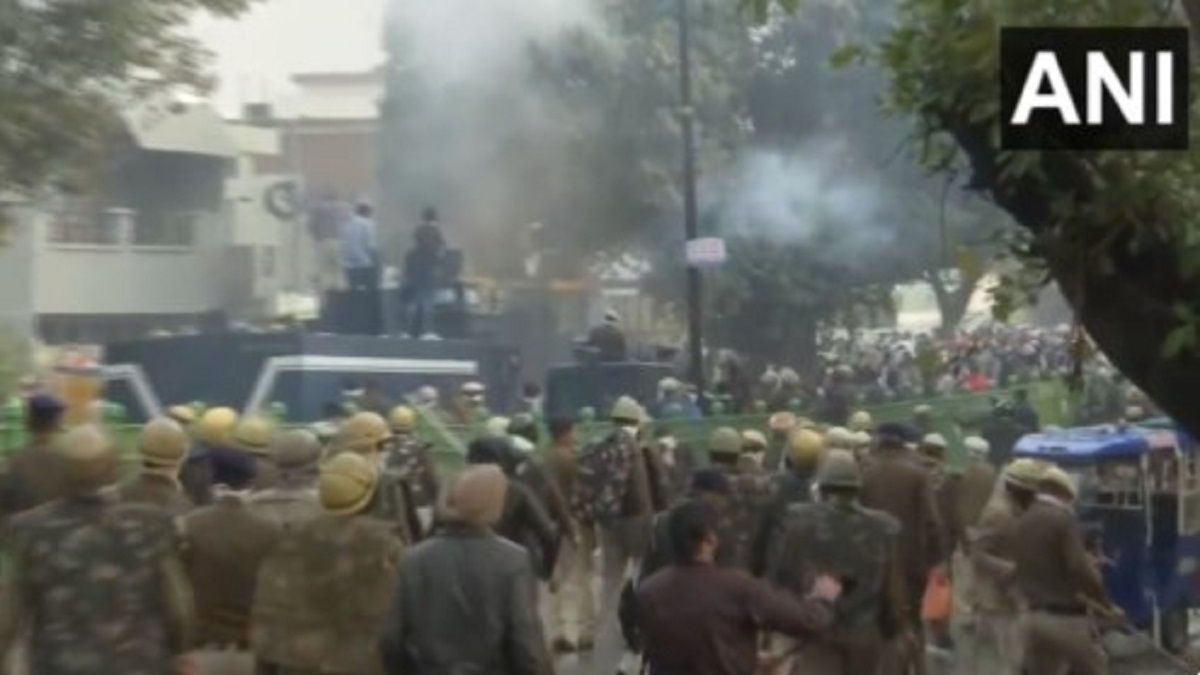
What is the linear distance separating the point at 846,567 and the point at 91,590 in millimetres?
3542

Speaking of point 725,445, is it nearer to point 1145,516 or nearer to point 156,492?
point 156,492

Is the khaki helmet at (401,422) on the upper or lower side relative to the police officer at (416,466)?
upper

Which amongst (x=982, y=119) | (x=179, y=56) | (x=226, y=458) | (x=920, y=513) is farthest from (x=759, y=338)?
(x=982, y=119)

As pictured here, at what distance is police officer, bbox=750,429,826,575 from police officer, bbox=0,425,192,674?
3906 millimetres

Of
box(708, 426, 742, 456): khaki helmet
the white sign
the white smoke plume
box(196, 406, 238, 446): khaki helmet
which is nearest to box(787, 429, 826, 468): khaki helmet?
box(708, 426, 742, 456): khaki helmet

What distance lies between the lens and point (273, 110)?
49.7 m

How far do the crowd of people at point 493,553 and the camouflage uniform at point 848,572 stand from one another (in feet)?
0.04

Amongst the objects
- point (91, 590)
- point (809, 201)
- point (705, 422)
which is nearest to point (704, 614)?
point (91, 590)

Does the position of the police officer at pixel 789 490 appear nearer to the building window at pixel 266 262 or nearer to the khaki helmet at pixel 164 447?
the khaki helmet at pixel 164 447

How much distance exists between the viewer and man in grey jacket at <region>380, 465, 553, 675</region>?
930 centimetres

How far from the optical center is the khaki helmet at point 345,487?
10141mm

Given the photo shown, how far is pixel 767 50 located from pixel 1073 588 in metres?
A: 30.2

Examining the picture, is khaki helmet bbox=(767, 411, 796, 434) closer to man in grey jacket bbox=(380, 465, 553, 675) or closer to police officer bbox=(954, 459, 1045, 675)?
police officer bbox=(954, 459, 1045, 675)

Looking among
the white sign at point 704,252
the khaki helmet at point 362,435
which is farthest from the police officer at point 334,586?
the white sign at point 704,252
